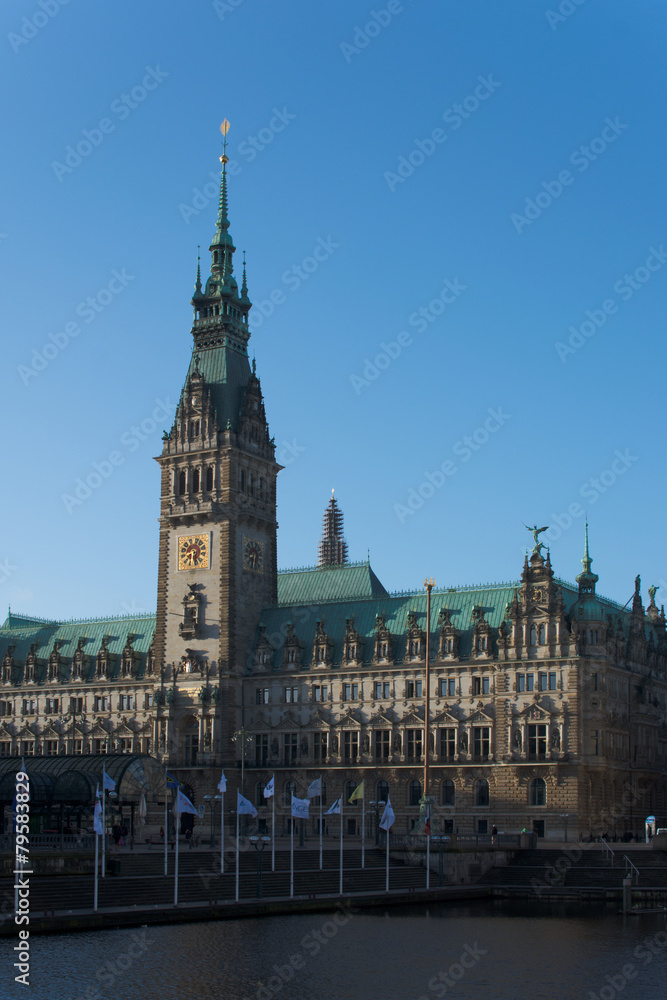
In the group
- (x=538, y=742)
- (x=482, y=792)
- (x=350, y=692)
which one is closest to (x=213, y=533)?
(x=350, y=692)

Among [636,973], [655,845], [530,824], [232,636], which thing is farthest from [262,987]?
→ [232,636]

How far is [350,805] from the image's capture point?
12044cm

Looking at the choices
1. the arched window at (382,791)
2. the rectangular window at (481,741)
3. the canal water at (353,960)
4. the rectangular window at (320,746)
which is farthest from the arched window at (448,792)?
the canal water at (353,960)

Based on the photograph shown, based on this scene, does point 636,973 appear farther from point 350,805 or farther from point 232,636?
point 232,636

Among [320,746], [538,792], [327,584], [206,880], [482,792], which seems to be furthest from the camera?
[327,584]

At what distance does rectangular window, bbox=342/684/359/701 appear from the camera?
123 meters

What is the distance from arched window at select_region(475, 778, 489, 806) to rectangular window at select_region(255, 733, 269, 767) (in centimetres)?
2287

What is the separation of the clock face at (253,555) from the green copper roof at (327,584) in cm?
646

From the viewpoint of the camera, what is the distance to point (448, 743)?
117000 millimetres

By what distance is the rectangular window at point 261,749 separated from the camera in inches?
5000

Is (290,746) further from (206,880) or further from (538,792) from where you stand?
(206,880)

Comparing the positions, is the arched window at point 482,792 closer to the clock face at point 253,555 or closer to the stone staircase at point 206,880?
the stone staircase at point 206,880

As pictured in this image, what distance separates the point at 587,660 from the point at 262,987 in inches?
2692

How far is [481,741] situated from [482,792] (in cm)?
439
